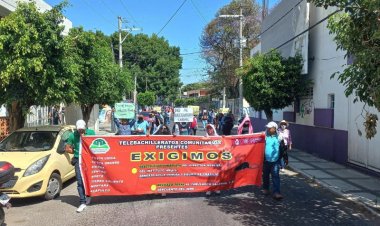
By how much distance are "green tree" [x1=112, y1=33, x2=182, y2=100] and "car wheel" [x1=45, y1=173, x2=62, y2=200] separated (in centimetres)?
5309

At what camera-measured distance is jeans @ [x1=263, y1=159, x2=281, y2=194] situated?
8.96m

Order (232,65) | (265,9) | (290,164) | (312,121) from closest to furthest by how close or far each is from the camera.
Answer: (290,164) → (312,121) → (265,9) → (232,65)

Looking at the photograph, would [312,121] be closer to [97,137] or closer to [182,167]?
[182,167]

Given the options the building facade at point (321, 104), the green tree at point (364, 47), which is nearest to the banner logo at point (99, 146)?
the green tree at point (364, 47)

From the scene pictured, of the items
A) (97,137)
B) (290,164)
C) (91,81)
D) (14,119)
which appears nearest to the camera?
(97,137)

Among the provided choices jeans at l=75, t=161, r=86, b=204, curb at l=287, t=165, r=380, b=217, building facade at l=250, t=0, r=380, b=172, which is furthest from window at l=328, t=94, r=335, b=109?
jeans at l=75, t=161, r=86, b=204

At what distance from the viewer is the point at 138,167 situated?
8711 mm

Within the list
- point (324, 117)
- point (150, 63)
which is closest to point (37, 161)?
point (324, 117)

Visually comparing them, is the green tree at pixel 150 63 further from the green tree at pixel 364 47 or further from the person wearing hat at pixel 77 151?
the green tree at pixel 364 47

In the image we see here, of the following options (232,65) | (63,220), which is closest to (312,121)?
(63,220)

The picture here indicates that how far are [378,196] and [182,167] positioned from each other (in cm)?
426

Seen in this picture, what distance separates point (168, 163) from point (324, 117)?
8936 mm

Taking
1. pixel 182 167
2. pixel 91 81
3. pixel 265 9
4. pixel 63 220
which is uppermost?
pixel 265 9

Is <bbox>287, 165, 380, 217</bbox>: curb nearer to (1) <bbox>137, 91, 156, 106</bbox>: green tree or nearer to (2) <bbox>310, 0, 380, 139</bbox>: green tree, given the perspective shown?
(2) <bbox>310, 0, 380, 139</bbox>: green tree
